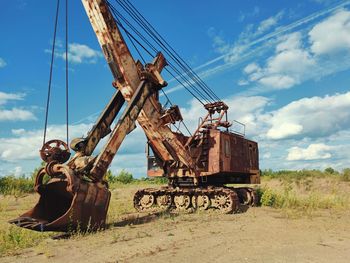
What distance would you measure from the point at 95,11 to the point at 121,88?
2.48 metres

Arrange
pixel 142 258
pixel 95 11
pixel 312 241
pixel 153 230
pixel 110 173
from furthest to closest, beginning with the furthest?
pixel 110 173, pixel 95 11, pixel 153 230, pixel 312 241, pixel 142 258

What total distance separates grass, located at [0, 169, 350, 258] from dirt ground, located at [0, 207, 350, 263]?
249mm

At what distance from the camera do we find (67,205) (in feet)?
36.1

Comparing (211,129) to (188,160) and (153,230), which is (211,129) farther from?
(153,230)

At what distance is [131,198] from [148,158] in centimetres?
719

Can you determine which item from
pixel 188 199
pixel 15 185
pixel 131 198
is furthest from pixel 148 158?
pixel 15 185

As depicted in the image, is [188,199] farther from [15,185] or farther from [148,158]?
[15,185]

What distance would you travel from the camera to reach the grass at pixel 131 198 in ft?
30.1

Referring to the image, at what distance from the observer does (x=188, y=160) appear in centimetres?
1440

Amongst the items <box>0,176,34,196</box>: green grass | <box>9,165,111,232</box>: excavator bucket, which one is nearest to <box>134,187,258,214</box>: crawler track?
<box>9,165,111,232</box>: excavator bucket

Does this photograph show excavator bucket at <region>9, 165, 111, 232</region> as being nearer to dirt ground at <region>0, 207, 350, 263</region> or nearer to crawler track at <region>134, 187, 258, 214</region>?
dirt ground at <region>0, 207, 350, 263</region>

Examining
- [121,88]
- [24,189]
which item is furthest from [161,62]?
[24,189]

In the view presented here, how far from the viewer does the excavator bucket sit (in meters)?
9.23

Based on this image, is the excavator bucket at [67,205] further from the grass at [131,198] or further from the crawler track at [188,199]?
the crawler track at [188,199]
